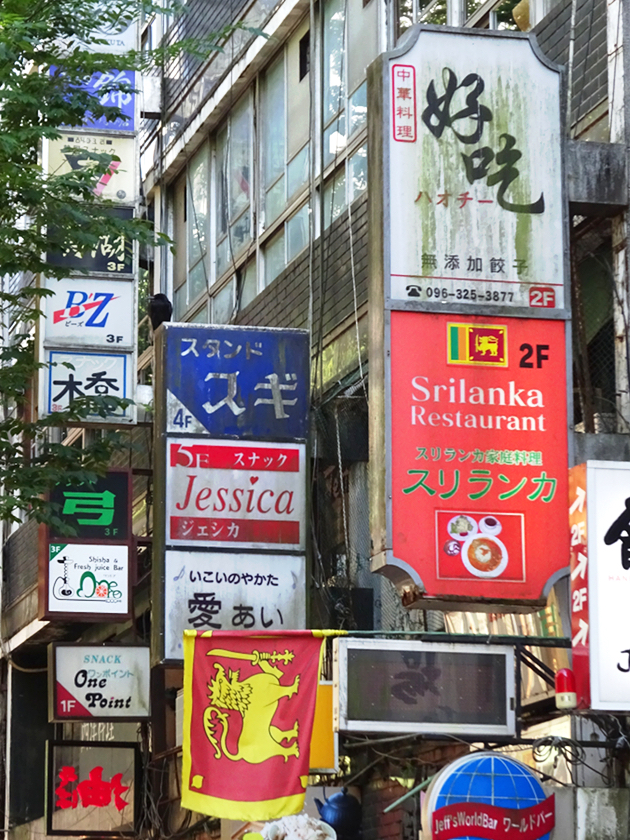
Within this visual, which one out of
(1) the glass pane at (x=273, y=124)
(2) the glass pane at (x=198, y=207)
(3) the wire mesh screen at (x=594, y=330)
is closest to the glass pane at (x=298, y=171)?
(1) the glass pane at (x=273, y=124)

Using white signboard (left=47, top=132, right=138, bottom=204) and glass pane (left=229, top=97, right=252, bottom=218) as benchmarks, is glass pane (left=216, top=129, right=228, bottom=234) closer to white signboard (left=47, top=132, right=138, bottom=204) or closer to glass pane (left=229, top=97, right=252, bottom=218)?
glass pane (left=229, top=97, right=252, bottom=218)

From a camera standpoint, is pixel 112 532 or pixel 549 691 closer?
pixel 549 691

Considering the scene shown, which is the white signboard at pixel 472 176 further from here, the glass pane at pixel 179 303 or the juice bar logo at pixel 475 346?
the glass pane at pixel 179 303

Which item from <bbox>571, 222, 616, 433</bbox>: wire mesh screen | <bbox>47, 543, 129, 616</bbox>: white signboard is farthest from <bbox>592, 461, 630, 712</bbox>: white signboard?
<bbox>47, 543, 129, 616</bbox>: white signboard

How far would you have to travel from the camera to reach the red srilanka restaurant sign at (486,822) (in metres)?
9.30

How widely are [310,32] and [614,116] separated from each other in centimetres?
652

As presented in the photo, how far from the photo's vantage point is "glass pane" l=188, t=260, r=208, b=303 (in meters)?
20.1

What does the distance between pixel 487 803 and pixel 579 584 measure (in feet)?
4.76

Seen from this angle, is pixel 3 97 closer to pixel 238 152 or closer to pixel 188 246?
pixel 238 152

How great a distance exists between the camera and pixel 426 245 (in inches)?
403

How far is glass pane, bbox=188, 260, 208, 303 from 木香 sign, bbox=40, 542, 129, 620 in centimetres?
406

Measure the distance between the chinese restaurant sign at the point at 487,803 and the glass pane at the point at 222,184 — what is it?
36.0 feet

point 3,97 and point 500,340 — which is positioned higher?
point 3,97

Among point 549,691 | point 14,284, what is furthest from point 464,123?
Answer: point 14,284
